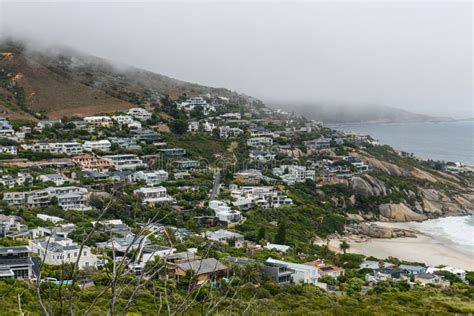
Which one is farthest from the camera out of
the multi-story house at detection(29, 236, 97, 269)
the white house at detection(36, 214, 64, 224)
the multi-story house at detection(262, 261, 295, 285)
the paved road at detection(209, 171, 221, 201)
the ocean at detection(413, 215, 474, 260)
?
the paved road at detection(209, 171, 221, 201)

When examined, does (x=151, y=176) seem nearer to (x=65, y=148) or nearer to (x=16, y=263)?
(x=65, y=148)

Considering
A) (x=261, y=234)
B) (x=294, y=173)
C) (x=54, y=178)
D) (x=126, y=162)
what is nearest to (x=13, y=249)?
(x=261, y=234)

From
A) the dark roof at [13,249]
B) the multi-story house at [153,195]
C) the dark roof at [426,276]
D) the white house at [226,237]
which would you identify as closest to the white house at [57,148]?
the multi-story house at [153,195]

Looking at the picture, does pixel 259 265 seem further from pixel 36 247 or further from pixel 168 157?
pixel 168 157

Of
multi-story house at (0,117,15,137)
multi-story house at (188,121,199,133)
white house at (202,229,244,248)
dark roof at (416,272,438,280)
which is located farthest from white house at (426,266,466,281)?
multi-story house at (0,117,15,137)

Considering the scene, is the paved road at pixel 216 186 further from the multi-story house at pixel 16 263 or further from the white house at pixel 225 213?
the multi-story house at pixel 16 263

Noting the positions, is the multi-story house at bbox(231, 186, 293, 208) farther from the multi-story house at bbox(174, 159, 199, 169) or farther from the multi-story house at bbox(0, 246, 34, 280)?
the multi-story house at bbox(0, 246, 34, 280)

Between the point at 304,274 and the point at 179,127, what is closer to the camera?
the point at 304,274
